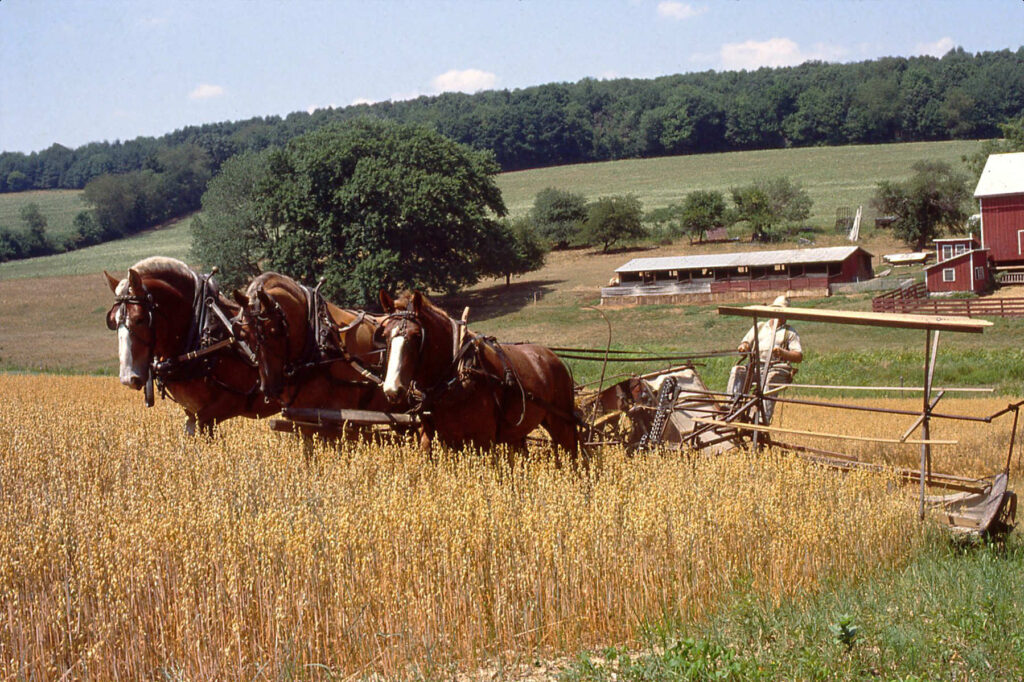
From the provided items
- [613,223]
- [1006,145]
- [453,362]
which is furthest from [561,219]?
[453,362]

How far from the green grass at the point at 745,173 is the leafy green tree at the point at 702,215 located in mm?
10763

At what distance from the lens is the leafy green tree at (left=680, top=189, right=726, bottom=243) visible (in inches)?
3012

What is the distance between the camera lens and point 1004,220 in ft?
177

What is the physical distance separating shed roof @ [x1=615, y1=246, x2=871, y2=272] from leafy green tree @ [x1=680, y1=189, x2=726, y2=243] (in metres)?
13.8

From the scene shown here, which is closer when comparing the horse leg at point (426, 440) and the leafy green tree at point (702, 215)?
the horse leg at point (426, 440)

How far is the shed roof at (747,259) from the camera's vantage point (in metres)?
57.9

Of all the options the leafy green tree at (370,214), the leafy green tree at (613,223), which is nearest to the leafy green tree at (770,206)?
the leafy green tree at (613,223)

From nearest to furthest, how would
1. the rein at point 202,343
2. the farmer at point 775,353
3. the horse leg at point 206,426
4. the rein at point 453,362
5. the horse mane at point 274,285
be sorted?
the rein at point 453,362, the horse mane at point 274,285, the rein at point 202,343, the horse leg at point 206,426, the farmer at point 775,353

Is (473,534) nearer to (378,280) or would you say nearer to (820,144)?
(378,280)

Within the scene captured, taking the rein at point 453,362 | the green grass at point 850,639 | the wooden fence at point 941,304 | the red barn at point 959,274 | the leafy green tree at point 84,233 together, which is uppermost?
the leafy green tree at point 84,233

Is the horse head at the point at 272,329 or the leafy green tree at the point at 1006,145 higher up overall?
the leafy green tree at the point at 1006,145

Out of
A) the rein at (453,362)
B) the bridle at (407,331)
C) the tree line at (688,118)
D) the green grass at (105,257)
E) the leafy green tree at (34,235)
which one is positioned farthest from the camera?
the tree line at (688,118)

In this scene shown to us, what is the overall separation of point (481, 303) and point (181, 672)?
5650 cm

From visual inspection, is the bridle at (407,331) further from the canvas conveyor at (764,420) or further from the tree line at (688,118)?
the tree line at (688,118)
